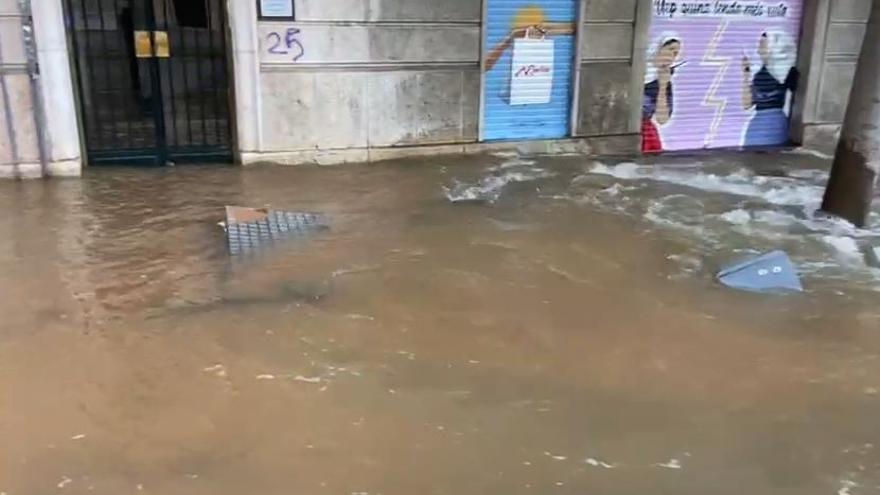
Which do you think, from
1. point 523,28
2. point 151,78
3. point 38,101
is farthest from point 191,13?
point 523,28

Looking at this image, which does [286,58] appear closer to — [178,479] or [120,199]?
[120,199]

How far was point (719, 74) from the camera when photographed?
37.8ft

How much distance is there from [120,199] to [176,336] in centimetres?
349

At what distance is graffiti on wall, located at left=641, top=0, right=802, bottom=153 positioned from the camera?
11031 millimetres

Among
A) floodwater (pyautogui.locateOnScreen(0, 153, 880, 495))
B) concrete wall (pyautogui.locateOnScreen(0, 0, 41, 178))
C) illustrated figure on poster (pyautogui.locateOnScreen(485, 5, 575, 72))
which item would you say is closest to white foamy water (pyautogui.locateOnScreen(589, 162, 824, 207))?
floodwater (pyautogui.locateOnScreen(0, 153, 880, 495))

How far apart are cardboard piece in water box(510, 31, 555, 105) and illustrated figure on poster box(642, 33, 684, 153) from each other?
1.53m

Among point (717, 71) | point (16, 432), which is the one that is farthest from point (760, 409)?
point (717, 71)

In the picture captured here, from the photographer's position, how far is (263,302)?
544 cm

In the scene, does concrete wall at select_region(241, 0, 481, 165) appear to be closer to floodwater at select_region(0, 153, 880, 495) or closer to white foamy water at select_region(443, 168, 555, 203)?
white foamy water at select_region(443, 168, 555, 203)

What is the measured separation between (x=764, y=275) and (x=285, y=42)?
5.78 metres

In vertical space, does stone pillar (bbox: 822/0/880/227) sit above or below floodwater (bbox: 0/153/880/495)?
above

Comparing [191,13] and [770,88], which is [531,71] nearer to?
[770,88]

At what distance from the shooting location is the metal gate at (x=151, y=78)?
866 centimetres

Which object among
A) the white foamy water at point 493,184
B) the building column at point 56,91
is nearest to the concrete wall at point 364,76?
the white foamy water at point 493,184
